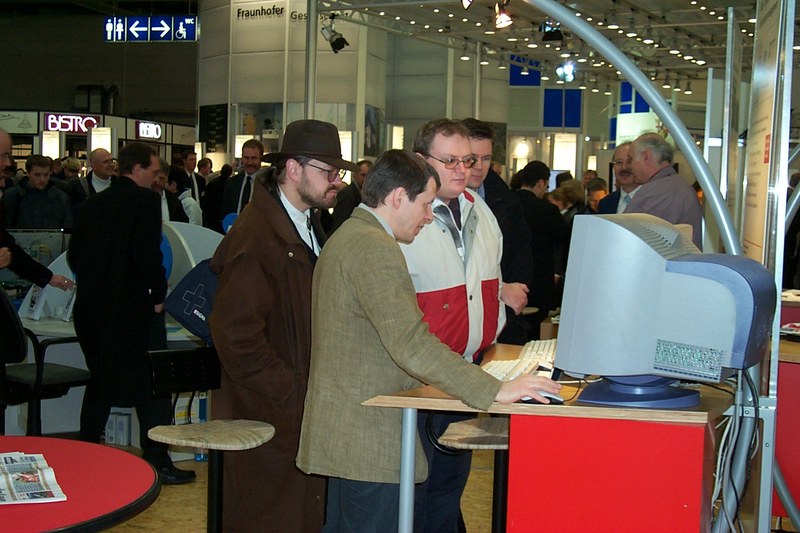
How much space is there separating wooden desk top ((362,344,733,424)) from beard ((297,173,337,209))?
3.11 ft

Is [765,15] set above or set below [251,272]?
above

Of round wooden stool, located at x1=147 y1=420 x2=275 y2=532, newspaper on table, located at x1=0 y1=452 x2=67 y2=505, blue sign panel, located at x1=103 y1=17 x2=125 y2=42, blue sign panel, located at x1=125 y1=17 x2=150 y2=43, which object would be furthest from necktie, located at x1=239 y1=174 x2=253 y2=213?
blue sign panel, located at x1=103 y1=17 x2=125 y2=42

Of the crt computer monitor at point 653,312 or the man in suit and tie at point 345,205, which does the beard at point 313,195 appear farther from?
the crt computer monitor at point 653,312

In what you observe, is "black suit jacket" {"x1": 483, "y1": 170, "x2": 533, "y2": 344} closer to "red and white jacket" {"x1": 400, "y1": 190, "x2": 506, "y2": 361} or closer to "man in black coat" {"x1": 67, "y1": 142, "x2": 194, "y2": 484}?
"red and white jacket" {"x1": 400, "y1": 190, "x2": 506, "y2": 361}

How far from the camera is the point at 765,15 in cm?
316

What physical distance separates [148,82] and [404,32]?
595 inches

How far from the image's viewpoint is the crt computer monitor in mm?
2219

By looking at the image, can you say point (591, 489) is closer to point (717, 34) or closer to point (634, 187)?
point (634, 187)

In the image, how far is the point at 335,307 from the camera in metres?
2.51

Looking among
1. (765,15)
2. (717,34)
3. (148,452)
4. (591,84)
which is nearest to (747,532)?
(765,15)

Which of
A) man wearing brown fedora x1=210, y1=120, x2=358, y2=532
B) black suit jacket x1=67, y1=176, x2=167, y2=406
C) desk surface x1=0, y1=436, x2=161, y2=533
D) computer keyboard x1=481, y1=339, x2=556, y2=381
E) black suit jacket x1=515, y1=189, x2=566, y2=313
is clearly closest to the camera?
desk surface x1=0, y1=436, x2=161, y2=533

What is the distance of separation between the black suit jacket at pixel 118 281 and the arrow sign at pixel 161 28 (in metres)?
12.2

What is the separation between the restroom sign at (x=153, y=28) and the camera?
16.2 meters

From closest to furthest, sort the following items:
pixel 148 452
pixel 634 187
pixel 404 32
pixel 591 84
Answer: pixel 148 452
pixel 634 187
pixel 404 32
pixel 591 84
